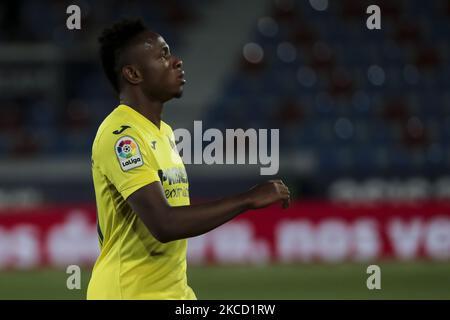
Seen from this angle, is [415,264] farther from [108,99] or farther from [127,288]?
[127,288]

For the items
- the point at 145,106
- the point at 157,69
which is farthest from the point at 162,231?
the point at 157,69

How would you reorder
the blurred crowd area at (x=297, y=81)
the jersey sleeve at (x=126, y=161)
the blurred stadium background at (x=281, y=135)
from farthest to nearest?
1. the blurred crowd area at (x=297, y=81)
2. the blurred stadium background at (x=281, y=135)
3. the jersey sleeve at (x=126, y=161)

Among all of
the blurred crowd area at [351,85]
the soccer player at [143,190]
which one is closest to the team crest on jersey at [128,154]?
the soccer player at [143,190]

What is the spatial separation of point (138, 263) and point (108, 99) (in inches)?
481

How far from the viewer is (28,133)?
1496 cm

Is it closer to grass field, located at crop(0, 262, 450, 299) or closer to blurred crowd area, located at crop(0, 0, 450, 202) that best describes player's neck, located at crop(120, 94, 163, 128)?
grass field, located at crop(0, 262, 450, 299)

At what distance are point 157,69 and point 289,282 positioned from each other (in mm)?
7192

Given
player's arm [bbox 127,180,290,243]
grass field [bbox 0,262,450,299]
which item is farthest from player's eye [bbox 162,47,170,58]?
grass field [bbox 0,262,450,299]

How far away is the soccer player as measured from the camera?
12.0 feet

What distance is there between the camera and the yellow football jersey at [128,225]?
12.4 feet

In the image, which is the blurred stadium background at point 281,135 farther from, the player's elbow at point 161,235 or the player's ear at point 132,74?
the player's elbow at point 161,235

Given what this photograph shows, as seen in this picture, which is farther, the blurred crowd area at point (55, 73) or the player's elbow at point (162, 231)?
the blurred crowd area at point (55, 73)

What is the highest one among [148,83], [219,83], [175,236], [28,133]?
[219,83]
